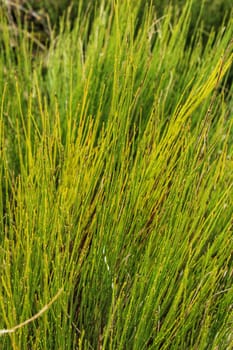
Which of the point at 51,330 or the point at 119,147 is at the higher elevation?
the point at 119,147

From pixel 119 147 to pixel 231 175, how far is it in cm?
28

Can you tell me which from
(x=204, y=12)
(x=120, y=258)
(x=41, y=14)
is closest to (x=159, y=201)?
(x=120, y=258)

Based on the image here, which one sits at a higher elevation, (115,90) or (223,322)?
(115,90)

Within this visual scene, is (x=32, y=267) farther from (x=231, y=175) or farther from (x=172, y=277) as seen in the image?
(x=231, y=175)

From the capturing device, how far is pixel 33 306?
115 centimetres

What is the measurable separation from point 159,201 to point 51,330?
0.99 ft

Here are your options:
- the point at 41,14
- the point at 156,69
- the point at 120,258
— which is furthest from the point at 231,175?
the point at 41,14

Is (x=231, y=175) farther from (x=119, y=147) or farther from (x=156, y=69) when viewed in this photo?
(x=156, y=69)

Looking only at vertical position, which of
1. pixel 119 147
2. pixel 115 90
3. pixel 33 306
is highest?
pixel 115 90

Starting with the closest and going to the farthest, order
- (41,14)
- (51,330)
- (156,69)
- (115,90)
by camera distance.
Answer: (51,330) → (115,90) → (156,69) → (41,14)

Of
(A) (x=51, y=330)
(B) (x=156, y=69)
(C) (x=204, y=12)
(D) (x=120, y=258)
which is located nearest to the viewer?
(A) (x=51, y=330)

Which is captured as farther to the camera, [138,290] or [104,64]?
[104,64]

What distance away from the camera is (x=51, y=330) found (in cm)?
110

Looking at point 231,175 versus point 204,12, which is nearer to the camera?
point 231,175
